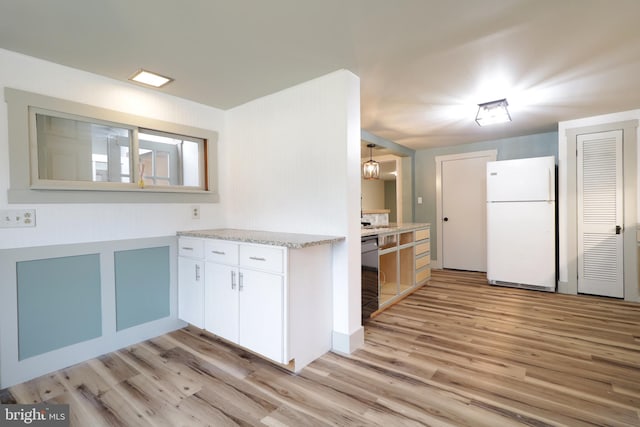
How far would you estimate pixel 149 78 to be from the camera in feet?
7.84

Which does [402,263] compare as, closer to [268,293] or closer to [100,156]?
[268,293]

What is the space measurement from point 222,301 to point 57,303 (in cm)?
112

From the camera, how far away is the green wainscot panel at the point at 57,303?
6.57 feet

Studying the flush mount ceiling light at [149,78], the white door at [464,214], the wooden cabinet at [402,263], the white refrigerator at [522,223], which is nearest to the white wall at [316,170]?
the flush mount ceiling light at [149,78]

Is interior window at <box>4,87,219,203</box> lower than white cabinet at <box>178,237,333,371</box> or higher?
higher

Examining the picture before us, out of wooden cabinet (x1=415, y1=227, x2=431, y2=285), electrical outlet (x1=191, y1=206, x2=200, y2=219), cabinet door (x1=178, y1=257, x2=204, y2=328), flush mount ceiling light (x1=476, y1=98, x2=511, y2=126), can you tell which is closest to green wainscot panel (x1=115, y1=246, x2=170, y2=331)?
cabinet door (x1=178, y1=257, x2=204, y2=328)

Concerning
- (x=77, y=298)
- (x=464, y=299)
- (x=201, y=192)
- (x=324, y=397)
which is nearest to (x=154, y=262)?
(x=77, y=298)

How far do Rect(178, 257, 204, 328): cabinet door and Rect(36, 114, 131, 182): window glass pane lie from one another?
887mm

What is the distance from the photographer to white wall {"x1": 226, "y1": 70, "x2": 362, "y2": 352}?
229cm

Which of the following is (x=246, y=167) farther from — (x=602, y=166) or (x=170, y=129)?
(x=602, y=166)

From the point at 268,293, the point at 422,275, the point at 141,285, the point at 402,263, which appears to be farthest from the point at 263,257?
the point at 422,275

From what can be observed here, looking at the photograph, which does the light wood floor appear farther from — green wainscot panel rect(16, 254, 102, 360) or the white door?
the white door

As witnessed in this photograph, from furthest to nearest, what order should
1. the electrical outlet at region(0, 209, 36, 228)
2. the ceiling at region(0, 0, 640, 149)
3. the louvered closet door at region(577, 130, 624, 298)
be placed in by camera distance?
the louvered closet door at region(577, 130, 624, 298)
the electrical outlet at region(0, 209, 36, 228)
the ceiling at region(0, 0, 640, 149)

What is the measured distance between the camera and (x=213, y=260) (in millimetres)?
2430
